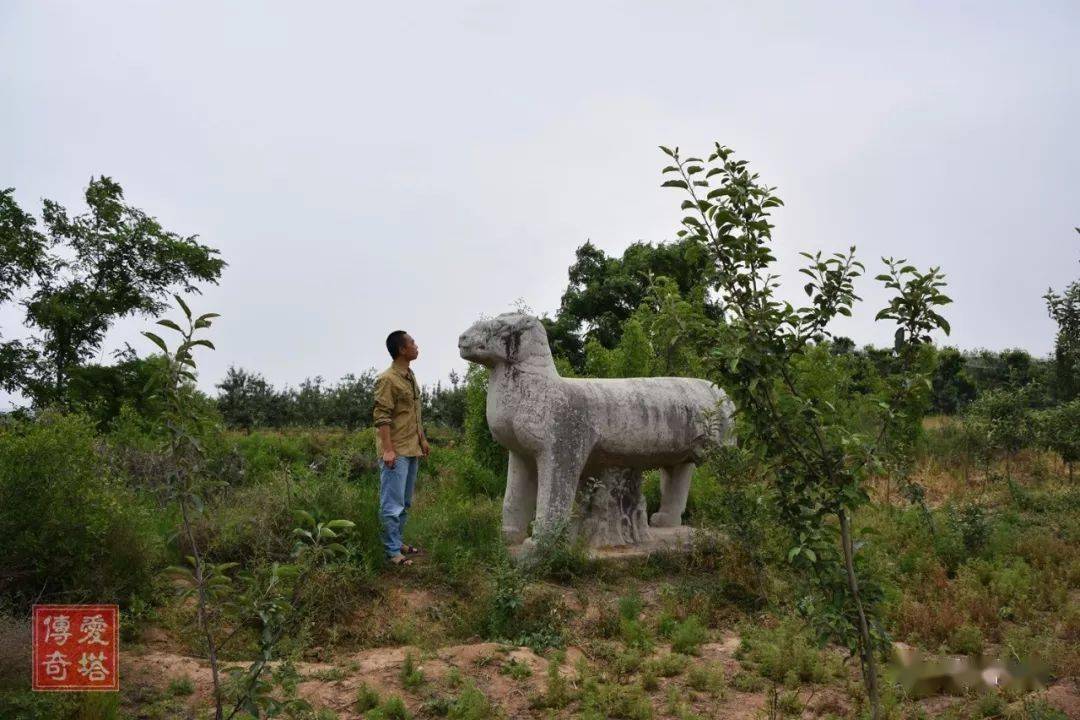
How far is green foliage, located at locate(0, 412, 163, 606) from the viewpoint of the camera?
5410 mm

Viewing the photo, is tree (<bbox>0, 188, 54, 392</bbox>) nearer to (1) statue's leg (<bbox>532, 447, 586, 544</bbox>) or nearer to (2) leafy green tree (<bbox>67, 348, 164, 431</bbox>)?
(2) leafy green tree (<bbox>67, 348, 164, 431</bbox>)

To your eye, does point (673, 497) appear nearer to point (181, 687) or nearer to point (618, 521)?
point (618, 521)

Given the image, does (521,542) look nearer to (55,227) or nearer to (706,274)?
(706,274)

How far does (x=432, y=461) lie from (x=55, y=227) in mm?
8775

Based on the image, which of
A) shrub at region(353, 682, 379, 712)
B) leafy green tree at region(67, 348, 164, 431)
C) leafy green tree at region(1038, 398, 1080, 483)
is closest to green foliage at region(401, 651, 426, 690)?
shrub at region(353, 682, 379, 712)

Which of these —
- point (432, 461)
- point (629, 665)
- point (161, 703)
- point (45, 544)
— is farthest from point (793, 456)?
point (432, 461)

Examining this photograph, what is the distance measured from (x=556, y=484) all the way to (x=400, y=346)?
168cm

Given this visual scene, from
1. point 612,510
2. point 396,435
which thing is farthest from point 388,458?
point 612,510

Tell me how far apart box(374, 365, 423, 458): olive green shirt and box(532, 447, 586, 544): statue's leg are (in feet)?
3.37

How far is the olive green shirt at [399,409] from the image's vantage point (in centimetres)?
676

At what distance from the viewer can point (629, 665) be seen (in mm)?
5336

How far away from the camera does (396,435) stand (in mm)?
6883

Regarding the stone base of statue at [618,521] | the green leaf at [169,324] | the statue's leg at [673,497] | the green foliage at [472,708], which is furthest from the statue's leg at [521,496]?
the green leaf at [169,324]

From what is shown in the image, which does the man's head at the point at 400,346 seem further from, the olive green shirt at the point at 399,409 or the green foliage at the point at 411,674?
the green foliage at the point at 411,674
